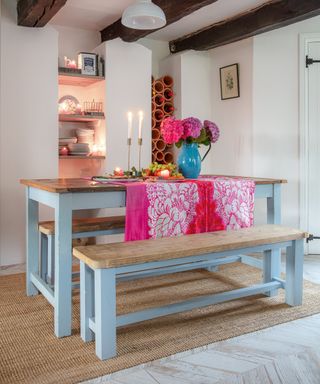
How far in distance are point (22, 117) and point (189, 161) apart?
166 centimetres

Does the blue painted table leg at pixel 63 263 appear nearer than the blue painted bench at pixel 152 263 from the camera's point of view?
No

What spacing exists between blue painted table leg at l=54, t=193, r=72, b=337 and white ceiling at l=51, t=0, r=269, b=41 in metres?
2.14

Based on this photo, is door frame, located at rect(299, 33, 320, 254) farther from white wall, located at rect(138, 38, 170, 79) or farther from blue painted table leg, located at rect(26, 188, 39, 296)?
blue painted table leg, located at rect(26, 188, 39, 296)

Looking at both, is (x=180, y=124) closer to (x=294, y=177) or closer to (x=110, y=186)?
(x=110, y=186)

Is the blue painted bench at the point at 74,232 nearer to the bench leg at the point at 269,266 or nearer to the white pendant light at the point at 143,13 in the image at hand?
the bench leg at the point at 269,266

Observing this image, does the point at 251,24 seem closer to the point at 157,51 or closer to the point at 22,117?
the point at 157,51

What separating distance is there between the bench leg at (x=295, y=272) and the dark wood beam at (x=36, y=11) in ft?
7.65

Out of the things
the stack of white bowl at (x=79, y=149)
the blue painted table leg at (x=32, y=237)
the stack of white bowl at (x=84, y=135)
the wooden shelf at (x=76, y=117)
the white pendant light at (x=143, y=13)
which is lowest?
the blue painted table leg at (x=32, y=237)

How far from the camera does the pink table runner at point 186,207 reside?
7.57 feet

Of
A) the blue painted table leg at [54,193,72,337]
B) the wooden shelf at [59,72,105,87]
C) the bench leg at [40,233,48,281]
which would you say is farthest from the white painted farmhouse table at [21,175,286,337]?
the wooden shelf at [59,72,105,87]

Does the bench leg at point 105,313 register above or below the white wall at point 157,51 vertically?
below

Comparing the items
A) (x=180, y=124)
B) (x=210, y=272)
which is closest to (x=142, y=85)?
(x=180, y=124)

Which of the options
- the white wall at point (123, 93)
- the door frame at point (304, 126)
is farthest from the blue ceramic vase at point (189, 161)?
the door frame at point (304, 126)

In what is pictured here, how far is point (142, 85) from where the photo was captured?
13.5 feet
